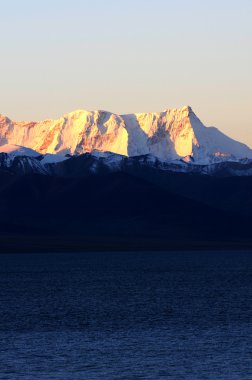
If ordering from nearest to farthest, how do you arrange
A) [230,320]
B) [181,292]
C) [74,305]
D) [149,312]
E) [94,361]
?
1. [94,361]
2. [230,320]
3. [149,312]
4. [74,305]
5. [181,292]

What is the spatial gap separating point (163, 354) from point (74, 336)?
1135 cm

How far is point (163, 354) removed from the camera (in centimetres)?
7469

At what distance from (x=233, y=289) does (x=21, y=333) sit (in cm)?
5479

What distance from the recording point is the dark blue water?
6919cm

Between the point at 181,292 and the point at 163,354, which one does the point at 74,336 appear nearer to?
the point at 163,354

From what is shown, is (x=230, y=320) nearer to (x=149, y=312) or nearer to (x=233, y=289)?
(x=149, y=312)

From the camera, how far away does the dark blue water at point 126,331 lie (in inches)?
2724

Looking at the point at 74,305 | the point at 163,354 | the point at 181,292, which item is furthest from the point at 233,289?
the point at 163,354

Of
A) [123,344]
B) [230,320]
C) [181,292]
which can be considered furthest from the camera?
[181,292]

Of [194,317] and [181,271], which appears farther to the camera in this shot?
[181,271]

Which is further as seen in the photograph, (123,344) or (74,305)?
(74,305)

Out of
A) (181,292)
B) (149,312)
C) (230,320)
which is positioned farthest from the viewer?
(181,292)

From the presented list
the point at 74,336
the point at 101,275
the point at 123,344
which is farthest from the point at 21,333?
the point at 101,275

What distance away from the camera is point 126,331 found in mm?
87438
